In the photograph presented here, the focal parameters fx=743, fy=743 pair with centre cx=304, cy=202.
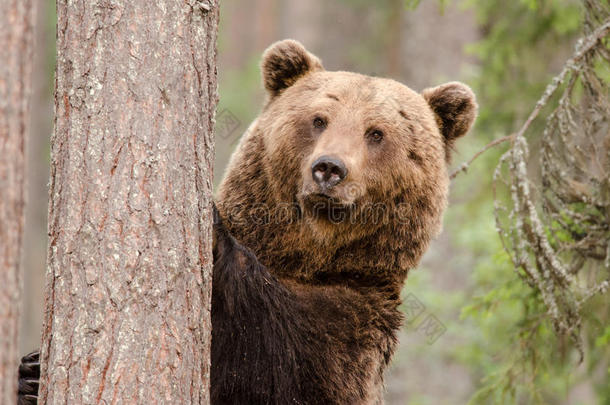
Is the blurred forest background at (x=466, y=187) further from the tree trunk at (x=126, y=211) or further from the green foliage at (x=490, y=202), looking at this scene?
the tree trunk at (x=126, y=211)

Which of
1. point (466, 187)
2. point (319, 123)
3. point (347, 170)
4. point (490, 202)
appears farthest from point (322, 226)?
point (466, 187)

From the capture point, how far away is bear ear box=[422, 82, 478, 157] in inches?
211

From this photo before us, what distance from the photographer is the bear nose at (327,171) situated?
171 inches

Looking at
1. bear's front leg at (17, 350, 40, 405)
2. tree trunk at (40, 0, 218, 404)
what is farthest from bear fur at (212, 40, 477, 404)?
bear's front leg at (17, 350, 40, 405)

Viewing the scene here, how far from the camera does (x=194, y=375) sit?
3264mm

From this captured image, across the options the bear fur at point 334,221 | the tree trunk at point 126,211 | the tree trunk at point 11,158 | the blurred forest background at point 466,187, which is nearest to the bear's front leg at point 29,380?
the bear fur at point 334,221

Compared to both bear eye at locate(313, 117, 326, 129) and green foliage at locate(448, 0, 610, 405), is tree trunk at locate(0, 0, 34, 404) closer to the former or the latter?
bear eye at locate(313, 117, 326, 129)

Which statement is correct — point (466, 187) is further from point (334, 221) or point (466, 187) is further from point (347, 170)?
point (347, 170)

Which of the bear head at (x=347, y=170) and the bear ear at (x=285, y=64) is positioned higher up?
the bear ear at (x=285, y=64)

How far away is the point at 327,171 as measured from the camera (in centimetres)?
436

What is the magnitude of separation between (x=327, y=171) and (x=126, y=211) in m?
→ 1.55

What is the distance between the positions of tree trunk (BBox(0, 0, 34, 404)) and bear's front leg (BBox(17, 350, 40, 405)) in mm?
2008

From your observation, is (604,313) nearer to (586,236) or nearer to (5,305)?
(586,236)

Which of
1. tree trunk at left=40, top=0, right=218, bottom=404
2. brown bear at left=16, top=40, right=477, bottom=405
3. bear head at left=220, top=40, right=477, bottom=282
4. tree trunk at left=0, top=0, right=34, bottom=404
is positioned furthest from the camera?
bear head at left=220, top=40, right=477, bottom=282
